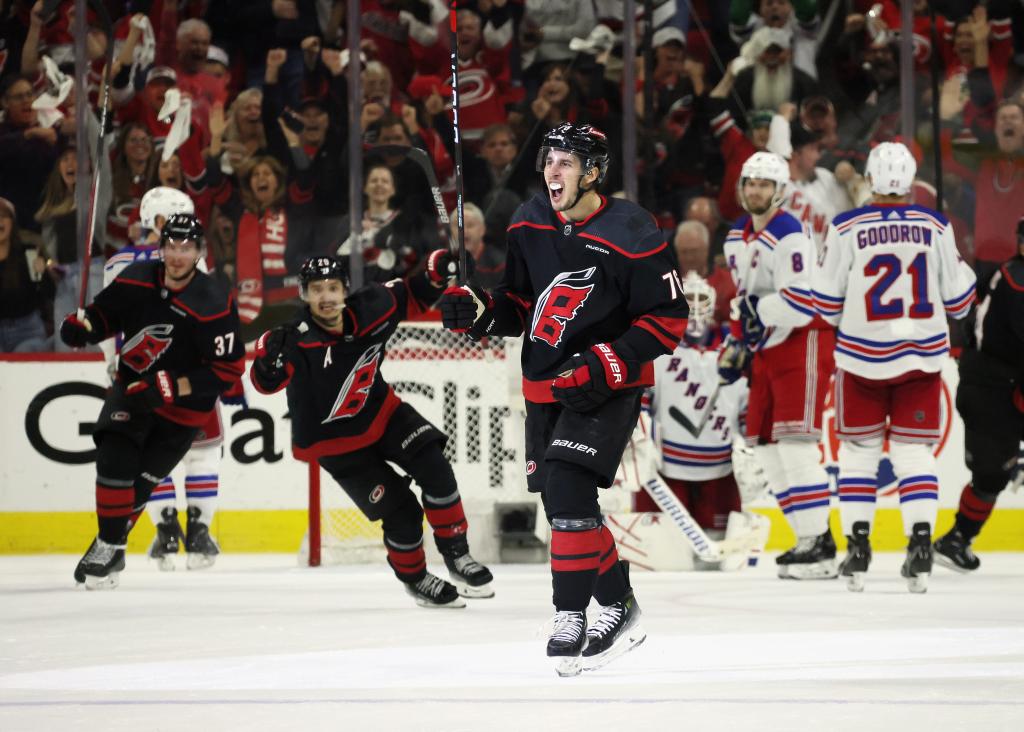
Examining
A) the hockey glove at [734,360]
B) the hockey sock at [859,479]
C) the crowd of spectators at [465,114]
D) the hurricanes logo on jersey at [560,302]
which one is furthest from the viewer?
the crowd of spectators at [465,114]

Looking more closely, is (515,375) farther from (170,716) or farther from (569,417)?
(170,716)

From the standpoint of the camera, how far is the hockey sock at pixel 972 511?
613cm

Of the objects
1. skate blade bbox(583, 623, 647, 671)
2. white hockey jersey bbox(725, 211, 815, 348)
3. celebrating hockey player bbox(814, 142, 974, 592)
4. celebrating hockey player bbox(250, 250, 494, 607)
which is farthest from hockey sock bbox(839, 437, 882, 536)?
skate blade bbox(583, 623, 647, 671)

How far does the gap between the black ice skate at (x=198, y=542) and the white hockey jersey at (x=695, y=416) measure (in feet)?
6.29

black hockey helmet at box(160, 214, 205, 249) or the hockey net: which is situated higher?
black hockey helmet at box(160, 214, 205, 249)

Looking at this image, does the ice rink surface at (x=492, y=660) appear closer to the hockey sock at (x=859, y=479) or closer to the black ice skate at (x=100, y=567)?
the black ice skate at (x=100, y=567)

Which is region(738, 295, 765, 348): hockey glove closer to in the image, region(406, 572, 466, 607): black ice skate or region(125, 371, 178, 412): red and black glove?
region(406, 572, 466, 607): black ice skate

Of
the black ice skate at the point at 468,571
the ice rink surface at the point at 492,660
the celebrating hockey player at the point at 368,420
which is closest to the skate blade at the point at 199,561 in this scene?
the ice rink surface at the point at 492,660

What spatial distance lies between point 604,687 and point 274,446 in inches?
161

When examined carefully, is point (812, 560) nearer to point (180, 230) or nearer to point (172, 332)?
point (172, 332)

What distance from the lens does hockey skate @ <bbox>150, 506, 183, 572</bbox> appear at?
666cm

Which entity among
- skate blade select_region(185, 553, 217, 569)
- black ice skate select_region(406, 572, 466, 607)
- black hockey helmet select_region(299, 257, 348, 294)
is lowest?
skate blade select_region(185, 553, 217, 569)

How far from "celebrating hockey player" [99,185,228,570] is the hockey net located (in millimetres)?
431

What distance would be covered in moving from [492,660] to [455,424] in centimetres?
336
